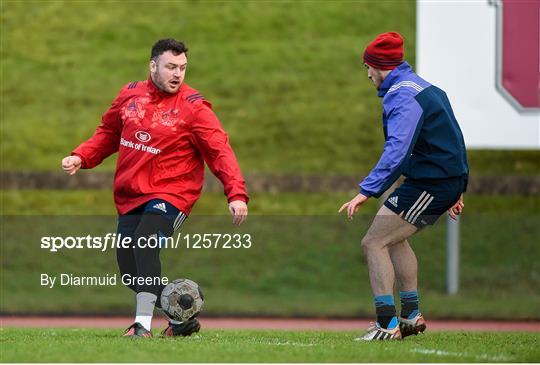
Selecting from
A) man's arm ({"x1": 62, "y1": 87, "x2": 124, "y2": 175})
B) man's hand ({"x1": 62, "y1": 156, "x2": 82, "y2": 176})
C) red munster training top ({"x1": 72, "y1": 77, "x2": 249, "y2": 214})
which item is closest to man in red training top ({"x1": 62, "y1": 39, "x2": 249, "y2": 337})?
red munster training top ({"x1": 72, "y1": 77, "x2": 249, "y2": 214})

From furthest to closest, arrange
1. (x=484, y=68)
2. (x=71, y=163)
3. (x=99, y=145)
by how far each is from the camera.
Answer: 1. (x=484, y=68)
2. (x=99, y=145)
3. (x=71, y=163)

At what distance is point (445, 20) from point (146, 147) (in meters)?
5.13

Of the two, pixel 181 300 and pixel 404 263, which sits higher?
pixel 404 263

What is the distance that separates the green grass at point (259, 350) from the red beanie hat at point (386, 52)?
1.76 metres

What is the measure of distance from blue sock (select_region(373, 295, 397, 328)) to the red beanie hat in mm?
1470

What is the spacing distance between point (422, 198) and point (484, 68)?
4.65 metres

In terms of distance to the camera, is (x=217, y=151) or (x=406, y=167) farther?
(x=217, y=151)

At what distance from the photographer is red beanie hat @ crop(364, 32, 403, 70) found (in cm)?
740

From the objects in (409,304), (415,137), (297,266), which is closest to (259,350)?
(409,304)

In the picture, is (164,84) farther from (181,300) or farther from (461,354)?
(461,354)

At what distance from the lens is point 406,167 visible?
24.2 feet

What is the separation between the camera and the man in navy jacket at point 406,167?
722 cm

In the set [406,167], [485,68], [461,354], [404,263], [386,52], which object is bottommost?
[461,354]

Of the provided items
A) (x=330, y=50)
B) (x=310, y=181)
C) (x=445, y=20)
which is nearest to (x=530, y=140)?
(x=445, y=20)
